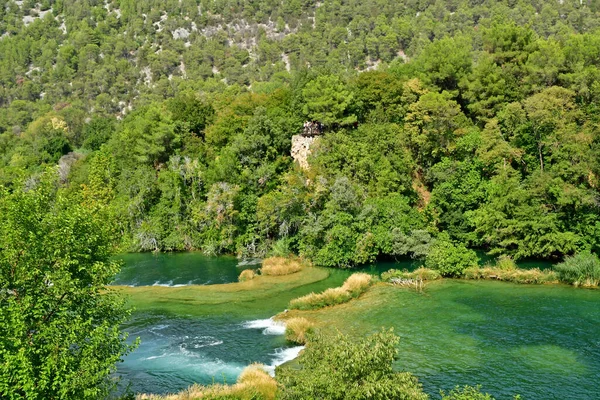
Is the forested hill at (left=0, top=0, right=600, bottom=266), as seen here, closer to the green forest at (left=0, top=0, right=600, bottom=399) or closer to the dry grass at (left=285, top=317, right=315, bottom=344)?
the green forest at (left=0, top=0, right=600, bottom=399)

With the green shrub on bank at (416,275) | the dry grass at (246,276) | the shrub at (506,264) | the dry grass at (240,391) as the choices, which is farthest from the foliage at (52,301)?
the shrub at (506,264)

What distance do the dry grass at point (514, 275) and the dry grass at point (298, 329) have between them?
2116cm

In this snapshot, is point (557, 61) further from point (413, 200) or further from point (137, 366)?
point (137, 366)

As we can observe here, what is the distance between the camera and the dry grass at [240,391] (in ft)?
79.4

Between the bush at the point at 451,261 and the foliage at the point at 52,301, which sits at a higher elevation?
the foliage at the point at 52,301

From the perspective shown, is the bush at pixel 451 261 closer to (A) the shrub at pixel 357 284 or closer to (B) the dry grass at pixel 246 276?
(A) the shrub at pixel 357 284

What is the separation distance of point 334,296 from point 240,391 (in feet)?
60.3

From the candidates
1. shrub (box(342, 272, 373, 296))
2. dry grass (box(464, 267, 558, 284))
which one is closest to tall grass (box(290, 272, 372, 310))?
shrub (box(342, 272, 373, 296))

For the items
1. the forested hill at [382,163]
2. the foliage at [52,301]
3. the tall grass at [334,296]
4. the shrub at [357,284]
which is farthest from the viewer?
the forested hill at [382,163]

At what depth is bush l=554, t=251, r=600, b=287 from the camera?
43.0 m

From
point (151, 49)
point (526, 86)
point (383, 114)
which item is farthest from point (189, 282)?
point (151, 49)

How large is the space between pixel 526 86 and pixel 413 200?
24.0m

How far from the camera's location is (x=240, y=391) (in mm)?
24797

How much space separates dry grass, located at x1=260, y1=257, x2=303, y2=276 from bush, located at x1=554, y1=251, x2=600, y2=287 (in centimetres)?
2748
